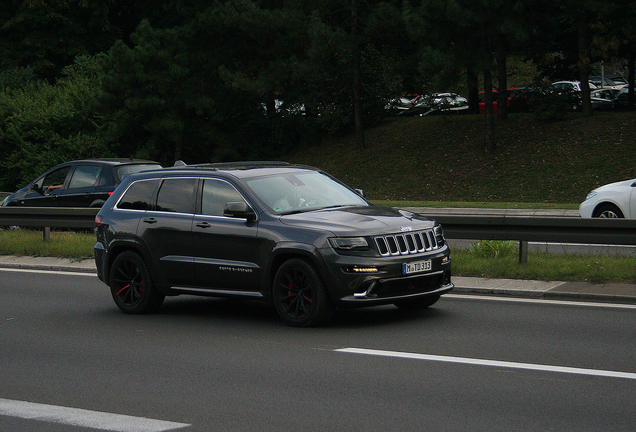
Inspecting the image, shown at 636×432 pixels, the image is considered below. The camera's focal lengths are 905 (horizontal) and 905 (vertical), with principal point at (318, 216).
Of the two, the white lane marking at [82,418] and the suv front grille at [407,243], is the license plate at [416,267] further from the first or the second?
the white lane marking at [82,418]

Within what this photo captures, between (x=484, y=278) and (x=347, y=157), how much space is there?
95.4 ft

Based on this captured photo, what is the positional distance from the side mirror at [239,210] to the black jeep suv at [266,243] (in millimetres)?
11

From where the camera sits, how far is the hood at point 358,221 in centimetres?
895

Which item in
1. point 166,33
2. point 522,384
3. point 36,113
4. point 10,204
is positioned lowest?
point 522,384

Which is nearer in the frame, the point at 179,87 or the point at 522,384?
the point at 522,384

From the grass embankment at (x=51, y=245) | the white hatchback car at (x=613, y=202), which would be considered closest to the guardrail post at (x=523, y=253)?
the white hatchback car at (x=613, y=202)

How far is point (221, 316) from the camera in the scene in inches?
407

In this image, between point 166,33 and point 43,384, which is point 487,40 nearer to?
point 166,33

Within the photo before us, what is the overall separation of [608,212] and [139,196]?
34.6 ft

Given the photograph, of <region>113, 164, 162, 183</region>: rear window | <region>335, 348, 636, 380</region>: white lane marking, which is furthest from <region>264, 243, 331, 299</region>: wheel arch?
<region>113, 164, 162, 183</region>: rear window

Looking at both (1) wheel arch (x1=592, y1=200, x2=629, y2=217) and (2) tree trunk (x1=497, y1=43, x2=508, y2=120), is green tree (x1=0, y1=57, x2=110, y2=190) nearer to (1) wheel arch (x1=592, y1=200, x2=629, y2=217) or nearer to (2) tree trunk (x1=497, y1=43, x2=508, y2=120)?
(2) tree trunk (x1=497, y1=43, x2=508, y2=120)

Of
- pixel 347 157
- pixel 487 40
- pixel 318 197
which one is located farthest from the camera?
pixel 347 157

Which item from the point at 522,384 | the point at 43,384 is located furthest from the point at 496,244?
the point at 43,384

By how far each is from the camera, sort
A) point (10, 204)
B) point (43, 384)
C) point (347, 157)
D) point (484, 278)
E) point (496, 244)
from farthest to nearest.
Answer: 1. point (347, 157)
2. point (10, 204)
3. point (496, 244)
4. point (484, 278)
5. point (43, 384)
